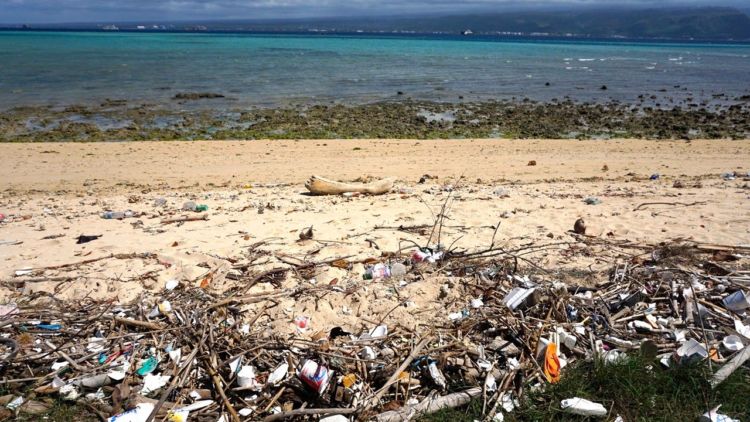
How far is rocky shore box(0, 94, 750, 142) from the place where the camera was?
15.1 m

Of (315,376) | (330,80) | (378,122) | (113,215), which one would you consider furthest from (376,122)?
(315,376)

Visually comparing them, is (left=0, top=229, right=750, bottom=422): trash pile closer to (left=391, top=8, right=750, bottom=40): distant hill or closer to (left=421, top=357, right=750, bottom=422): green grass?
(left=421, top=357, right=750, bottom=422): green grass

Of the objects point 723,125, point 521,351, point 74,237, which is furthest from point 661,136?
point 74,237

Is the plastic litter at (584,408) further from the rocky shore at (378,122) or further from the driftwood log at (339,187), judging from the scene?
the rocky shore at (378,122)

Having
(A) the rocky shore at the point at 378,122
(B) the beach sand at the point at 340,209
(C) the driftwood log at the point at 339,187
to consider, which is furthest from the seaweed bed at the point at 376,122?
(C) the driftwood log at the point at 339,187

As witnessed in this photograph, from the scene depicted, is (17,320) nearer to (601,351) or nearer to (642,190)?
(601,351)

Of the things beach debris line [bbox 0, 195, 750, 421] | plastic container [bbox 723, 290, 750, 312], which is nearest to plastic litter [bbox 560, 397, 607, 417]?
beach debris line [bbox 0, 195, 750, 421]

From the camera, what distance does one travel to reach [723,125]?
16438 mm

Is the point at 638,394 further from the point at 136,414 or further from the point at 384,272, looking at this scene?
the point at 136,414

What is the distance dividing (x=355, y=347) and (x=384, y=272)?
1.10 metres

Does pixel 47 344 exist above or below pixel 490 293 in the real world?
below

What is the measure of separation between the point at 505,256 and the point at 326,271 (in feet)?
5.74

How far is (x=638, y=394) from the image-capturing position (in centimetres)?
318

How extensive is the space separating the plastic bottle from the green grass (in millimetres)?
1580
